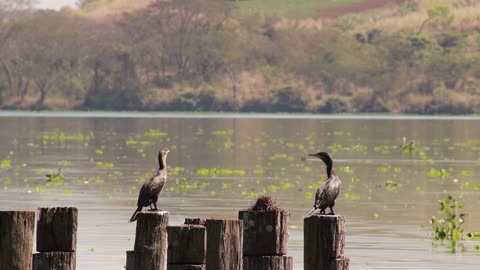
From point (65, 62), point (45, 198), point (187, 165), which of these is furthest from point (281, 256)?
point (65, 62)

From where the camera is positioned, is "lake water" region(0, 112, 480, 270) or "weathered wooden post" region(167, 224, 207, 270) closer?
"weathered wooden post" region(167, 224, 207, 270)

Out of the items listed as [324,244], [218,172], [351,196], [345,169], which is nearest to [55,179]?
[218,172]

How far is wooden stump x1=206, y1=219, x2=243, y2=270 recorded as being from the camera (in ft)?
37.8

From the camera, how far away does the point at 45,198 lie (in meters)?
29.1

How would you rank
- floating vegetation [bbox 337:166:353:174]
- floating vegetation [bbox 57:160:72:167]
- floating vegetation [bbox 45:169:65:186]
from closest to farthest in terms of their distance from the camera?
floating vegetation [bbox 45:169:65:186] < floating vegetation [bbox 337:166:353:174] < floating vegetation [bbox 57:160:72:167]

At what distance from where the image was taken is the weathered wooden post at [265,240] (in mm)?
11539

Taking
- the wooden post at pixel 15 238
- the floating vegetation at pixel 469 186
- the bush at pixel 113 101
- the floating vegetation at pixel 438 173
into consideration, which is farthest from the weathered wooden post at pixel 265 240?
the bush at pixel 113 101

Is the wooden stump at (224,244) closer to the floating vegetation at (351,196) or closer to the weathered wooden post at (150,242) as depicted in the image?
the weathered wooden post at (150,242)

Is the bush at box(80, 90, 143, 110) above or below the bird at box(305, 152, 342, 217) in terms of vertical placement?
above

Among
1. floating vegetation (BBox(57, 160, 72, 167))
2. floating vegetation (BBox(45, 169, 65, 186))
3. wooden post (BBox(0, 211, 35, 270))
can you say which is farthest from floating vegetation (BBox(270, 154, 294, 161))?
wooden post (BBox(0, 211, 35, 270))

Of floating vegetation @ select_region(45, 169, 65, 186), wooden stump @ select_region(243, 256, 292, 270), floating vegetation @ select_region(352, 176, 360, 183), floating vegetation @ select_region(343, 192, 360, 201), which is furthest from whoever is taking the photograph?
floating vegetation @ select_region(352, 176, 360, 183)

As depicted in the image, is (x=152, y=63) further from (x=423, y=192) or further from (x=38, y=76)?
(x=423, y=192)

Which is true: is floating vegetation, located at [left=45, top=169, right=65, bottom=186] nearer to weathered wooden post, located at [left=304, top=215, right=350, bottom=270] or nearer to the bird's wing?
the bird's wing

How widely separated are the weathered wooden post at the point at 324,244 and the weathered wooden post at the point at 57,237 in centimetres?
189
